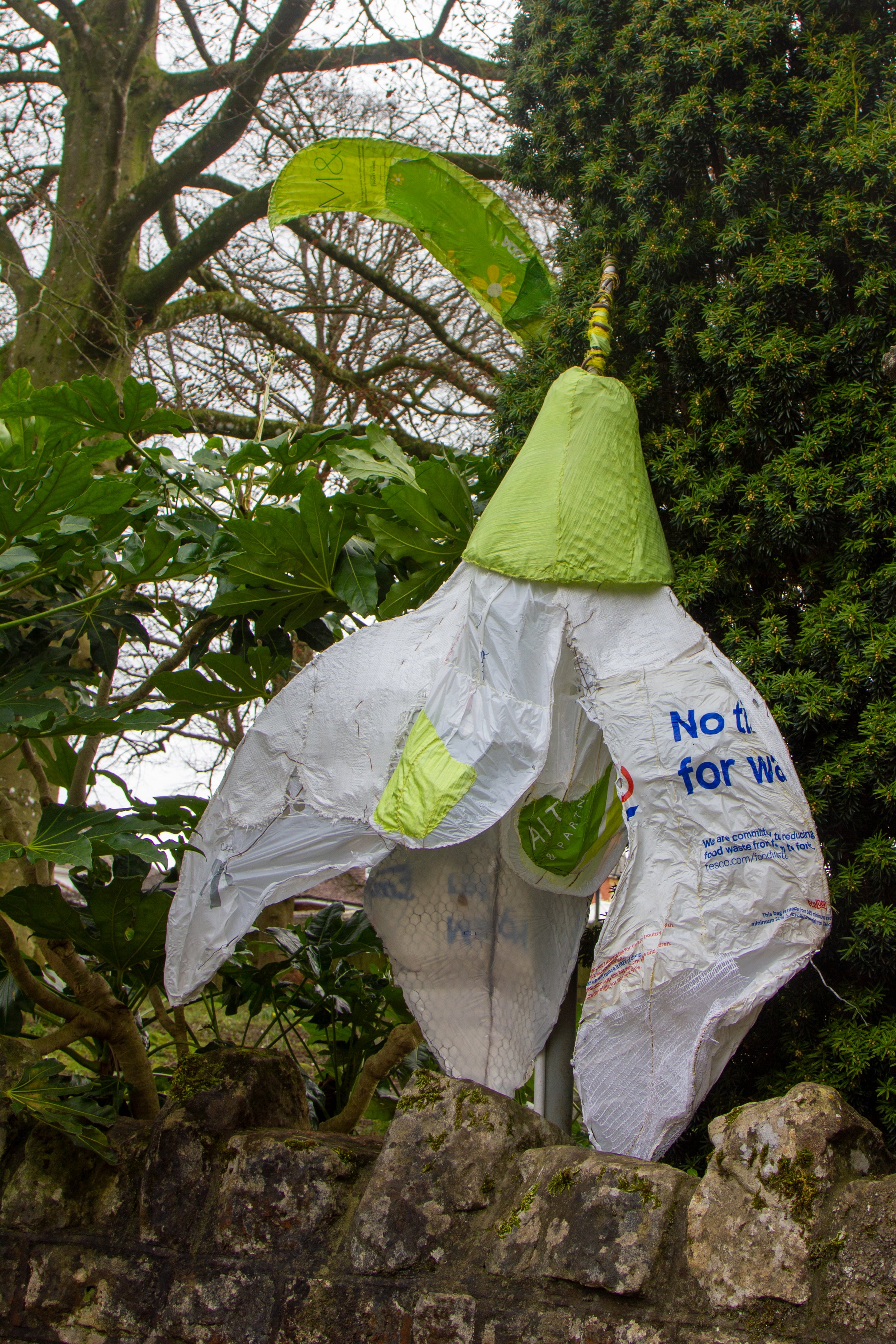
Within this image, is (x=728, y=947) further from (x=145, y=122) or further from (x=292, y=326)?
(x=145, y=122)

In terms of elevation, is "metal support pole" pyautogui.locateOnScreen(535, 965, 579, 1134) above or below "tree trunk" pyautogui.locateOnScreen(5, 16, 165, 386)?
below

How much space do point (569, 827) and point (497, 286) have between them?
139cm

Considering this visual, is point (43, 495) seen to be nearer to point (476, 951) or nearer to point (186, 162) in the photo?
point (476, 951)

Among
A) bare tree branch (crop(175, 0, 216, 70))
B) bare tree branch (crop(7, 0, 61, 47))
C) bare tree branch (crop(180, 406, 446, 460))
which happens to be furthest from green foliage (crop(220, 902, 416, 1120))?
bare tree branch (crop(7, 0, 61, 47))

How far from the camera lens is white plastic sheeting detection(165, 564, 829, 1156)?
1.60m

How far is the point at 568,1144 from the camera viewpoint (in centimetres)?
182

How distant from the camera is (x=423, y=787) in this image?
1717mm

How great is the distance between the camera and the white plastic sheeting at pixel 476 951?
2.11 meters

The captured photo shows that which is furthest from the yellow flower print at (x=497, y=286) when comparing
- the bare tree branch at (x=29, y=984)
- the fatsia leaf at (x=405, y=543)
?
the bare tree branch at (x=29, y=984)

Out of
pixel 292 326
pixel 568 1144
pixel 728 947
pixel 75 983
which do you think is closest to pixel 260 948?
pixel 75 983

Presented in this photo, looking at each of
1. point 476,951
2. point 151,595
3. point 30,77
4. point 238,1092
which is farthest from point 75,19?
point 238,1092

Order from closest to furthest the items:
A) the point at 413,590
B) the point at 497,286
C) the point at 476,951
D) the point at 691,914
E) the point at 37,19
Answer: the point at 691,914
the point at 476,951
the point at 413,590
the point at 497,286
the point at 37,19

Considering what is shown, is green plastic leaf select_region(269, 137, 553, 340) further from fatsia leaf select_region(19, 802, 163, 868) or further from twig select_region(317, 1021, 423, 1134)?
twig select_region(317, 1021, 423, 1134)

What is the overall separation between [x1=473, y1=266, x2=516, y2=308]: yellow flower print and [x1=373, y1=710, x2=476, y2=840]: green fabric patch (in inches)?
52.5
